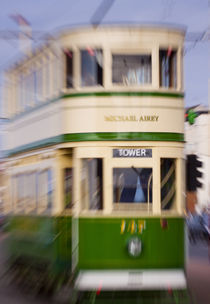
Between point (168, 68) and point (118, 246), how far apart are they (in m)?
2.37

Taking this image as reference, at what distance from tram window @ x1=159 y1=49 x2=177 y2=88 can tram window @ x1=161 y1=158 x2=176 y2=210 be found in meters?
1.00

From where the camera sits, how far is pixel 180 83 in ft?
32.9

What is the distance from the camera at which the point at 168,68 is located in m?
10.0

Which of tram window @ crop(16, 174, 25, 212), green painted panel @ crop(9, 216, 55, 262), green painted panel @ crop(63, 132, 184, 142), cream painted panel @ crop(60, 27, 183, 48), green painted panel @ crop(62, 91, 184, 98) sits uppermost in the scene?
cream painted panel @ crop(60, 27, 183, 48)

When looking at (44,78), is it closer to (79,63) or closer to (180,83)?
(79,63)

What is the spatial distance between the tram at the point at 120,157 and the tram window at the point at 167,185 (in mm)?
13

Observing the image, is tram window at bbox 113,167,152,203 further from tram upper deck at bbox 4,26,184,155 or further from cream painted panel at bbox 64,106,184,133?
cream painted panel at bbox 64,106,184,133

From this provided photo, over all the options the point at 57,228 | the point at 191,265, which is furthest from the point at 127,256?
the point at 191,265

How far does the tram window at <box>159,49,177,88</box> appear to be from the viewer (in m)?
9.94

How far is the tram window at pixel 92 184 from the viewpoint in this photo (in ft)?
31.8

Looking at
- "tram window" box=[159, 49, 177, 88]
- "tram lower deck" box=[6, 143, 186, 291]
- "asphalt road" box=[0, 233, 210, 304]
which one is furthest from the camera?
"asphalt road" box=[0, 233, 210, 304]

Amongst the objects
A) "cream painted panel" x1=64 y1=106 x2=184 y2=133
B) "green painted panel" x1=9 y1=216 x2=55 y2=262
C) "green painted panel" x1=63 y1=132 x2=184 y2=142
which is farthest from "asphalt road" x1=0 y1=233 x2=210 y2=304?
"cream painted panel" x1=64 y1=106 x2=184 y2=133

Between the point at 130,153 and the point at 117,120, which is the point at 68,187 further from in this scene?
the point at 117,120

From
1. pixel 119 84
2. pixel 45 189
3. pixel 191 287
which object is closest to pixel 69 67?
pixel 119 84
